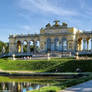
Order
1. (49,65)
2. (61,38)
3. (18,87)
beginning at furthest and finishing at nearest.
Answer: (61,38)
(49,65)
(18,87)

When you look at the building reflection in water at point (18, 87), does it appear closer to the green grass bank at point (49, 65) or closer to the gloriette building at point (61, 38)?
the green grass bank at point (49, 65)

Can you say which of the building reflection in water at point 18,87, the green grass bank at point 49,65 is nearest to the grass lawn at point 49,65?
the green grass bank at point 49,65

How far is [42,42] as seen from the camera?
8044 cm

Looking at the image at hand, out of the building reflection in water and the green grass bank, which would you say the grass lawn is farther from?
the building reflection in water

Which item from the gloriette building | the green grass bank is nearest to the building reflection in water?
the green grass bank

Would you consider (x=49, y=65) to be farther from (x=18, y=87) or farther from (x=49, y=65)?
(x=18, y=87)

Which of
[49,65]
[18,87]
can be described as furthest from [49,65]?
[18,87]

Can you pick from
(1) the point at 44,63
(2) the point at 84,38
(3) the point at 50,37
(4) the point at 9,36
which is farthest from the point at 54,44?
(1) the point at 44,63

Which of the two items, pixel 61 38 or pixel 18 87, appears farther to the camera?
pixel 61 38

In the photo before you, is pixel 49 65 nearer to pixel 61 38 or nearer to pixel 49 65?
pixel 49 65

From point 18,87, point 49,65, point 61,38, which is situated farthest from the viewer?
point 61,38

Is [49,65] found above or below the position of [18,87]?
above

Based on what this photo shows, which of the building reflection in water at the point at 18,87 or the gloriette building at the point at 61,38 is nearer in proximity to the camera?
the building reflection in water at the point at 18,87

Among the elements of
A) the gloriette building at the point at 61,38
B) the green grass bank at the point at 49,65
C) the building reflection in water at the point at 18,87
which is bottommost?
the building reflection in water at the point at 18,87
